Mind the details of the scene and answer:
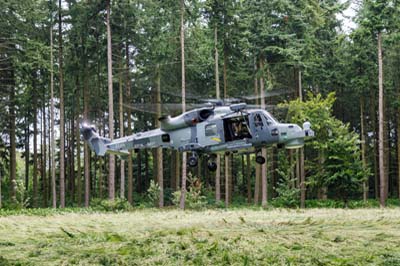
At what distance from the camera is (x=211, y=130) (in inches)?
508

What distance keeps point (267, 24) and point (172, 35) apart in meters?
4.29

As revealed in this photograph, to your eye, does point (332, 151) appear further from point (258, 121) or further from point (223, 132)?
point (223, 132)

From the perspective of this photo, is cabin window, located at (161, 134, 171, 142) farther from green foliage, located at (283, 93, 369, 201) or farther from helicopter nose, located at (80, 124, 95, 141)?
green foliage, located at (283, 93, 369, 201)

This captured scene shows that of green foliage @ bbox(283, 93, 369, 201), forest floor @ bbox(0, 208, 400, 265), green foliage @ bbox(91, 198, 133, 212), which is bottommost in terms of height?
green foliage @ bbox(91, 198, 133, 212)

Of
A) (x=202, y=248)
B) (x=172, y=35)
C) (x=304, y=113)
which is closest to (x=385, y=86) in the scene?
(x=304, y=113)

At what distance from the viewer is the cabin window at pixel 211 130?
1285 cm

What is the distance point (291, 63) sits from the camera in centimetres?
2314

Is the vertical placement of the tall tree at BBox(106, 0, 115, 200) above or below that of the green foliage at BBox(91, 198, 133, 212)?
above

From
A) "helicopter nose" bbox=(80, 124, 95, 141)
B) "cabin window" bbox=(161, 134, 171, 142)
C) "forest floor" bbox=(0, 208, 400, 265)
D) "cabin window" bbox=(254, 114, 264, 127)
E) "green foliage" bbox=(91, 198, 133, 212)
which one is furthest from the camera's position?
"green foliage" bbox=(91, 198, 133, 212)

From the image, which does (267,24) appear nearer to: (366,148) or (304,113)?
(304,113)

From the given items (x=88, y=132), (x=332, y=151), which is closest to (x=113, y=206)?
(x=88, y=132)

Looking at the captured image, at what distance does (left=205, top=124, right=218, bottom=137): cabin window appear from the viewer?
12852 millimetres

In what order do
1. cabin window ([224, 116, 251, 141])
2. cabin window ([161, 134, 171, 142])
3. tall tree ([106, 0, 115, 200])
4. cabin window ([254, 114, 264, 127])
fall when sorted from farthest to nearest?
1. tall tree ([106, 0, 115, 200])
2. cabin window ([161, 134, 171, 142])
3. cabin window ([224, 116, 251, 141])
4. cabin window ([254, 114, 264, 127])

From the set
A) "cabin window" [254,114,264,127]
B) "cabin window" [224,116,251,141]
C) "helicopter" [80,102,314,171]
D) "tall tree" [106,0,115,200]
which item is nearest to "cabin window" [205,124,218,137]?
"helicopter" [80,102,314,171]
